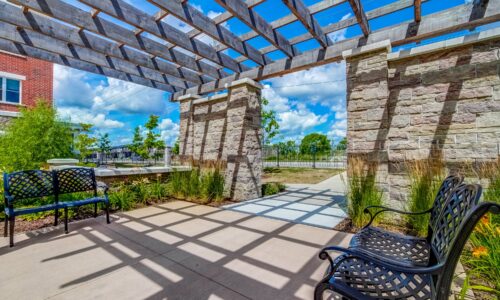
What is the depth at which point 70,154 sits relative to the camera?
6.28 m

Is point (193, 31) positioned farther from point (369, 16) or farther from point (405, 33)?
point (405, 33)

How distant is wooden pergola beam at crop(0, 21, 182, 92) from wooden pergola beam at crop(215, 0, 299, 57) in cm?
348

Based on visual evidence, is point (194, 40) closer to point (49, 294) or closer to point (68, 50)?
point (68, 50)

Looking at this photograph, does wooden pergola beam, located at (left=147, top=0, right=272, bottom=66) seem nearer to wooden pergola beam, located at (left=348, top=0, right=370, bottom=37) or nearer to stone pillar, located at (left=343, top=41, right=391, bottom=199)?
stone pillar, located at (left=343, top=41, right=391, bottom=199)

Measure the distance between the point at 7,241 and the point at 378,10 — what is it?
19.9 feet

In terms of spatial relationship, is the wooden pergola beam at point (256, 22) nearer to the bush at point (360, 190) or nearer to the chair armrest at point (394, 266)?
the bush at point (360, 190)

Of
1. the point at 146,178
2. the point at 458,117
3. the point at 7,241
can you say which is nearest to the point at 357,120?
the point at 458,117

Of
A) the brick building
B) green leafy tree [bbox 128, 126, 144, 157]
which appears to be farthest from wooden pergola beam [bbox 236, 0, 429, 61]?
the brick building

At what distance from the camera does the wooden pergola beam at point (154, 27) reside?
327cm

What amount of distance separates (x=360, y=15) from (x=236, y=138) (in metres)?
3.33

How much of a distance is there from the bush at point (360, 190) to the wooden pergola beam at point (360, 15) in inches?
81.7

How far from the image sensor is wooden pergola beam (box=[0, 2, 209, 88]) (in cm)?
347

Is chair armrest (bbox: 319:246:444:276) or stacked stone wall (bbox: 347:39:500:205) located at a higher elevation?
stacked stone wall (bbox: 347:39:500:205)

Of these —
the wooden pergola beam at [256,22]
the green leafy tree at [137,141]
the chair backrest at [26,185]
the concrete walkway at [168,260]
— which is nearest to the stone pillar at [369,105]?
the wooden pergola beam at [256,22]
